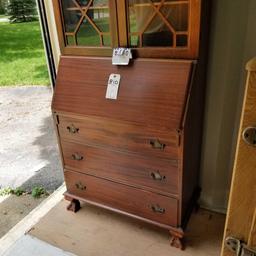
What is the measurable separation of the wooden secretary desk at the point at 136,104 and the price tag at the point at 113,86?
2 cm

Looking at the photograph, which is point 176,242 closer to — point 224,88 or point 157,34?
point 224,88

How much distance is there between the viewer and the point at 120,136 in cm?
134

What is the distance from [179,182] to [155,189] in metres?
0.15

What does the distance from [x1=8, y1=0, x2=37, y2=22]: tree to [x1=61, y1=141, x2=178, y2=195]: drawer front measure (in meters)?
3.93

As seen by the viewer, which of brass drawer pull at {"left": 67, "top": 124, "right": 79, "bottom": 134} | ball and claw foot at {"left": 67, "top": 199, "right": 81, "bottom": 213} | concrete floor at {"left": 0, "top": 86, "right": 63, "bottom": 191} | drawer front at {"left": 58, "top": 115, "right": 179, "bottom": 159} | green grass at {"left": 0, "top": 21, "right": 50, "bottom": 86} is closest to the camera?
drawer front at {"left": 58, "top": 115, "right": 179, "bottom": 159}

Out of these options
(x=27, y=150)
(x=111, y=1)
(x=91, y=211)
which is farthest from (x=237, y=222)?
(x=27, y=150)

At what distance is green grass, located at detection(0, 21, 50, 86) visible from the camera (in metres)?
4.56

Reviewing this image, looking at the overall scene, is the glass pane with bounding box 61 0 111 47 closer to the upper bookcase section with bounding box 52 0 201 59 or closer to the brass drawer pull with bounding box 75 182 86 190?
the upper bookcase section with bounding box 52 0 201 59

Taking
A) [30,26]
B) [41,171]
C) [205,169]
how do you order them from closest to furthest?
1. [205,169]
2. [41,171]
3. [30,26]

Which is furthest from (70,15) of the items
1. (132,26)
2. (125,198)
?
(125,198)

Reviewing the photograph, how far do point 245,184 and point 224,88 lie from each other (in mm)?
864

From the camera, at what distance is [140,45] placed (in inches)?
49.6

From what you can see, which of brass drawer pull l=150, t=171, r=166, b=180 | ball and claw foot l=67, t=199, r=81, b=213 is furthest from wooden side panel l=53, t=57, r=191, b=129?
ball and claw foot l=67, t=199, r=81, b=213

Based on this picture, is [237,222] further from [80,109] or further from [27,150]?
[27,150]
